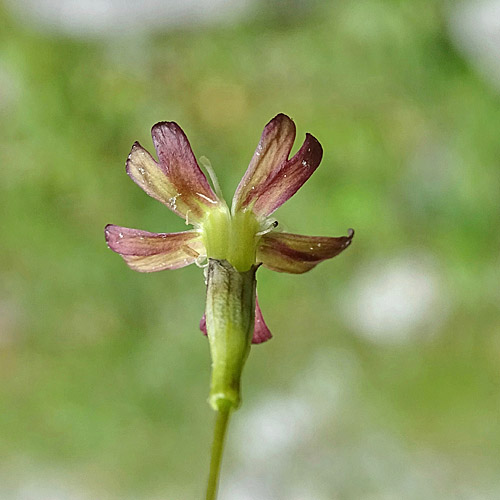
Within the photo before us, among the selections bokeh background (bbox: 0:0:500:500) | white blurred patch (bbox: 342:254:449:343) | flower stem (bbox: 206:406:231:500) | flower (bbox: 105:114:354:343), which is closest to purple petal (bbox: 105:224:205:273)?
flower (bbox: 105:114:354:343)

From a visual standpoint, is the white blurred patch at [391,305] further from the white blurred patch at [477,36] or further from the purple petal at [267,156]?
the purple petal at [267,156]

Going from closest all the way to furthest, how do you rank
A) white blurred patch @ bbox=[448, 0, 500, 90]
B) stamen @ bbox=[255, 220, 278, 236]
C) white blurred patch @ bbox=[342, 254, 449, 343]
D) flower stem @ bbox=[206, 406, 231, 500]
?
flower stem @ bbox=[206, 406, 231, 500] < stamen @ bbox=[255, 220, 278, 236] < white blurred patch @ bbox=[448, 0, 500, 90] < white blurred patch @ bbox=[342, 254, 449, 343]

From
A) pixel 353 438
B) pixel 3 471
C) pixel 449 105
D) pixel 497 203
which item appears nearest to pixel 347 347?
pixel 353 438

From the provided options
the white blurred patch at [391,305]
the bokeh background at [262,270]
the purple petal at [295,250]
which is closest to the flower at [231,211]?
the purple petal at [295,250]

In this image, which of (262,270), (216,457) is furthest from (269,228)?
(262,270)

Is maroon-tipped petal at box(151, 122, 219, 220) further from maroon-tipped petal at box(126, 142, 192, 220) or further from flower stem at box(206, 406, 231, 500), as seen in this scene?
flower stem at box(206, 406, 231, 500)
